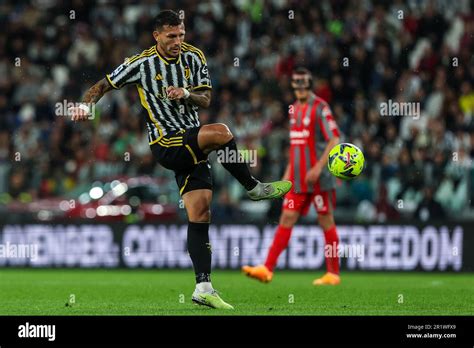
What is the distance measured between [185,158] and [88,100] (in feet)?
3.31

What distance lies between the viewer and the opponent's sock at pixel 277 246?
42.3ft

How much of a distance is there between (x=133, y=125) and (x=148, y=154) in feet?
3.17

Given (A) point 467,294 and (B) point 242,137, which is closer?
(A) point 467,294

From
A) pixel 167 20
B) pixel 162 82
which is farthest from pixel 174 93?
pixel 167 20

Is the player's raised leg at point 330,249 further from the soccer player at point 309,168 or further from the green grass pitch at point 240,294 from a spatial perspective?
the green grass pitch at point 240,294

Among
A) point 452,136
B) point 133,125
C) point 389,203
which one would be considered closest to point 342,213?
point 389,203

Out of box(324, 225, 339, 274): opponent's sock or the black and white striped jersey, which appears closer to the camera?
the black and white striped jersey

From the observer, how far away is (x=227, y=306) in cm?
971

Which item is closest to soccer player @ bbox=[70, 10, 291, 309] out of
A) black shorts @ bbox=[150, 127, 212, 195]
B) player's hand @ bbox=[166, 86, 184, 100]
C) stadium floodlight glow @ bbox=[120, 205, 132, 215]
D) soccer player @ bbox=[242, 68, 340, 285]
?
black shorts @ bbox=[150, 127, 212, 195]

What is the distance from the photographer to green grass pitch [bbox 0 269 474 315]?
979cm

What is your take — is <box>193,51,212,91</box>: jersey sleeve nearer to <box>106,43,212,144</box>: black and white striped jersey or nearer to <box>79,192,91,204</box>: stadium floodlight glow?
<box>106,43,212,144</box>: black and white striped jersey

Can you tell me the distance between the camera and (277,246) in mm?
13031
